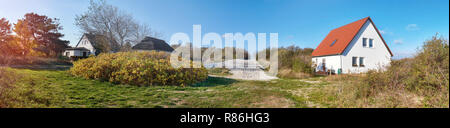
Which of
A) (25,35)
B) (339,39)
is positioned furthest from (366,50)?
(25,35)

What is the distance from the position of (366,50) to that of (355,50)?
114cm

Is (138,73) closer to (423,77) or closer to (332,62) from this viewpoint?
(423,77)

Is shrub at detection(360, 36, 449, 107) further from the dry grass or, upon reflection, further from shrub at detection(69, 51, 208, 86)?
the dry grass

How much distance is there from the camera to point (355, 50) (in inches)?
465

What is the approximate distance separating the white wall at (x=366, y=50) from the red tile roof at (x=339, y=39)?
1.16 ft

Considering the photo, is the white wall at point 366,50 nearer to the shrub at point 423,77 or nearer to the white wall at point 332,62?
the white wall at point 332,62

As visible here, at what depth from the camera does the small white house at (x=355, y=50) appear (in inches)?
457

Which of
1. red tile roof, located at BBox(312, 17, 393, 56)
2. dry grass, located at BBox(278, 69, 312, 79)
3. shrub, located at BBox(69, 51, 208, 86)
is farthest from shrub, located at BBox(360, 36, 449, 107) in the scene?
red tile roof, located at BBox(312, 17, 393, 56)

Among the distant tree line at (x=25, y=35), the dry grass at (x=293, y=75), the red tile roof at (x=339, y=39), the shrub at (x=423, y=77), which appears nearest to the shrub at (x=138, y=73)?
the distant tree line at (x=25, y=35)

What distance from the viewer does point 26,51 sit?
7758 millimetres
